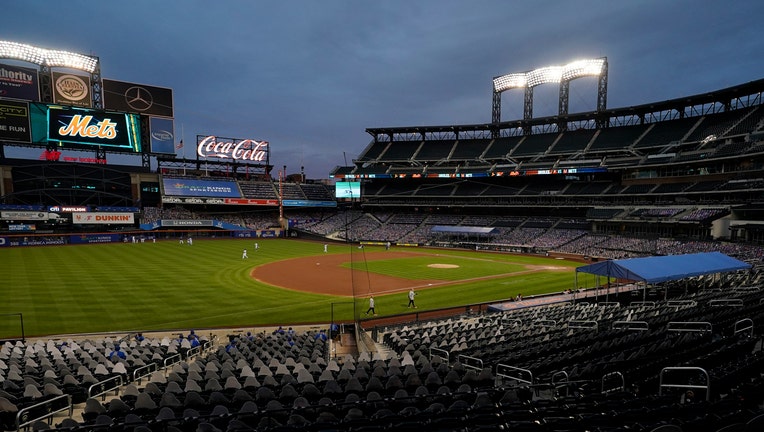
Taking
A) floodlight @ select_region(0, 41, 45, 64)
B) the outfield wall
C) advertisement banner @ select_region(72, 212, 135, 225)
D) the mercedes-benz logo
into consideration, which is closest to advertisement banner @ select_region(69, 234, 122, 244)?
the outfield wall

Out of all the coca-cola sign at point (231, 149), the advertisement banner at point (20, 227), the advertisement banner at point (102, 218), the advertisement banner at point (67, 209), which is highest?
the coca-cola sign at point (231, 149)

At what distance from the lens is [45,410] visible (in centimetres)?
867

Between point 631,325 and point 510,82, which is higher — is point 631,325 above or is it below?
below

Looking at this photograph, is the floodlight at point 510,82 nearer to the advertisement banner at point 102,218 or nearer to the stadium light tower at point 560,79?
the stadium light tower at point 560,79

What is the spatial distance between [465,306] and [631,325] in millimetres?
11968

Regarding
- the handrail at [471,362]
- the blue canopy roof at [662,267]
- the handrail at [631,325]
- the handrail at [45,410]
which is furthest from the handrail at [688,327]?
the handrail at [45,410]

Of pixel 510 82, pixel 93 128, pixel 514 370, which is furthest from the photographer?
pixel 510 82

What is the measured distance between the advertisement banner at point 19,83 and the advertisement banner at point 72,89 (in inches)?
98.3

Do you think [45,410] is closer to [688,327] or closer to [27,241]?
[688,327]

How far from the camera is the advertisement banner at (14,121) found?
206 ft

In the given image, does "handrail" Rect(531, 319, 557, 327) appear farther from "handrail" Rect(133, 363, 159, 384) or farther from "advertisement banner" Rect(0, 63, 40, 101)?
"advertisement banner" Rect(0, 63, 40, 101)

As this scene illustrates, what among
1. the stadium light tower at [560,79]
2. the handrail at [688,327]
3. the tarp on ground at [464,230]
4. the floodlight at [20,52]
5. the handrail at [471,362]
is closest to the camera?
the handrail at [471,362]

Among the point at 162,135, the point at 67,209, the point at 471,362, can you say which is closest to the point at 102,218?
the point at 67,209

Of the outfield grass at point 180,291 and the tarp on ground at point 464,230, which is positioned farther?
the tarp on ground at point 464,230
